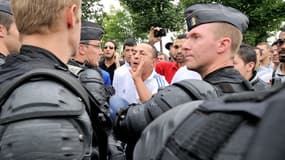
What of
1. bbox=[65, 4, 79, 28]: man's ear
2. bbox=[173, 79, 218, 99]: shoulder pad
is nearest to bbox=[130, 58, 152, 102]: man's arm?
bbox=[173, 79, 218, 99]: shoulder pad

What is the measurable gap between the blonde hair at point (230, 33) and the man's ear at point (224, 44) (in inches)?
0.9

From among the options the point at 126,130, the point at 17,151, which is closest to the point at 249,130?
the point at 17,151

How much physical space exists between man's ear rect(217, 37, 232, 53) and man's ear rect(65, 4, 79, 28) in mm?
1164

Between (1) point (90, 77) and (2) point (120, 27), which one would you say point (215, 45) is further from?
(2) point (120, 27)

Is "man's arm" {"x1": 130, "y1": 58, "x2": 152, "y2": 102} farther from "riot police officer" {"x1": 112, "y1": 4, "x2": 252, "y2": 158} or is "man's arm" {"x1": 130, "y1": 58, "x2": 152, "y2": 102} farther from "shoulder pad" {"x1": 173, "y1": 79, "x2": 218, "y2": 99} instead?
"shoulder pad" {"x1": 173, "y1": 79, "x2": 218, "y2": 99}

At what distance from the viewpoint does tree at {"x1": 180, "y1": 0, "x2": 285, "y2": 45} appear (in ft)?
81.9

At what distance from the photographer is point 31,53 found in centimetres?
192

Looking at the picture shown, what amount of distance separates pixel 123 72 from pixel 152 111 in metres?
4.34

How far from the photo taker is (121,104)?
9.59 ft

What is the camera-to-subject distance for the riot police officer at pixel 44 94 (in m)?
→ 1.57

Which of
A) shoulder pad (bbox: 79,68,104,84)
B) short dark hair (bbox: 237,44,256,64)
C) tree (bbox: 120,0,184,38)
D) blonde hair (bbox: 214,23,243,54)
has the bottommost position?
tree (bbox: 120,0,184,38)

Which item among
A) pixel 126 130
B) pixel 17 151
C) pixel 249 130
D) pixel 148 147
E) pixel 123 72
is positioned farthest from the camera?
pixel 123 72

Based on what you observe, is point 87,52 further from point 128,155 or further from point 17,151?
point 17,151

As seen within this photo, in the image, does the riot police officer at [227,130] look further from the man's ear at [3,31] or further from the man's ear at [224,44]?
the man's ear at [3,31]
